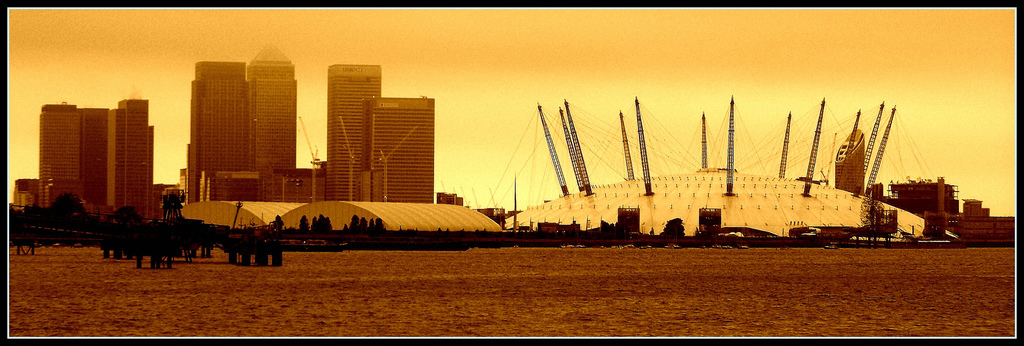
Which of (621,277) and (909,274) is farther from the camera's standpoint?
(909,274)

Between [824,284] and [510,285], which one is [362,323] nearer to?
[510,285]

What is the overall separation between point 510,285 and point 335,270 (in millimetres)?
28978

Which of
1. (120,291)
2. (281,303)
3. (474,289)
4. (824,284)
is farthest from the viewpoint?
(824,284)

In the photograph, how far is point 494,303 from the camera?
3172 inches

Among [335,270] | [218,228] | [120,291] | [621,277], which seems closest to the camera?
[120,291]

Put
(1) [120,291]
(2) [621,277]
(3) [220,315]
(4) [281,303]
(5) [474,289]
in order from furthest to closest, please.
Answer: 1. (2) [621,277]
2. (5) [474,289]
3. (1) [120,291]
4. (4) [281,303]
5. (3) [220,315]

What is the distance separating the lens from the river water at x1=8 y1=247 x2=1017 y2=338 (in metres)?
63.9

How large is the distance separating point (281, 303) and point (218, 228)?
2738 inches

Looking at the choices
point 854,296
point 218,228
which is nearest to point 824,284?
point 854,296

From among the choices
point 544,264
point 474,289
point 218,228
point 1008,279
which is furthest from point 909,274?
point 218,228

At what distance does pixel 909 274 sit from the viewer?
422 ft

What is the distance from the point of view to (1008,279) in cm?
12000

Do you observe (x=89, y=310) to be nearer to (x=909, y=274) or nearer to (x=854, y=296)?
(x=854, y=296)

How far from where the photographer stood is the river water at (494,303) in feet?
210
